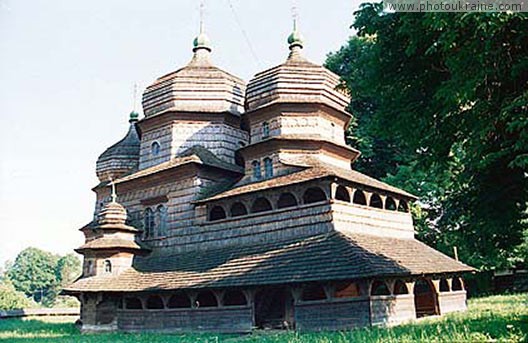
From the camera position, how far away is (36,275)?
9600 centimetres

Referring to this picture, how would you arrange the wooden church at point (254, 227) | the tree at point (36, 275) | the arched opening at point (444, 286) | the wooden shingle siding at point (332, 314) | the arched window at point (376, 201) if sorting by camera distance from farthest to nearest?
the tree at point (36, 275) < the arched opening at point (444, 286) < the arched window at point (376, 201) < the wooden church at point (254, 227) < the wooden shingle siding at point (332, 314)

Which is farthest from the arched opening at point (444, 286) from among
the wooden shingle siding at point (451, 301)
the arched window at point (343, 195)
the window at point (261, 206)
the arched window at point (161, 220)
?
the arched window at point (161, 220)

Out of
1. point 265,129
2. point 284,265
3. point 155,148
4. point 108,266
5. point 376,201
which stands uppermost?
point 155,148

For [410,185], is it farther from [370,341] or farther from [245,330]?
[370,341]

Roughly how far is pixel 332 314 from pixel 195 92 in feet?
43.1

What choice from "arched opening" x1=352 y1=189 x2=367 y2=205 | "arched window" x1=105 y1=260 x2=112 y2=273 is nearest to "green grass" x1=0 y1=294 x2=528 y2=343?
"arched window" x1=105 y1=260 x2=112 y2=273

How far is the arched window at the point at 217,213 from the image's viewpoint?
20889 millimetres

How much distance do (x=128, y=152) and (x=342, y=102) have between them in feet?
39.9

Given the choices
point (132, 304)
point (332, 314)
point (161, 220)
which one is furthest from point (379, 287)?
point (132, 304)

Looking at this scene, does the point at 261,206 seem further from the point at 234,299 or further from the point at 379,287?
the point at 379,287

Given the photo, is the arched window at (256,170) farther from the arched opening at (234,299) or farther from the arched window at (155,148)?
the arched window at (155,148)

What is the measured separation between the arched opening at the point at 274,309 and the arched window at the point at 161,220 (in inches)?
225

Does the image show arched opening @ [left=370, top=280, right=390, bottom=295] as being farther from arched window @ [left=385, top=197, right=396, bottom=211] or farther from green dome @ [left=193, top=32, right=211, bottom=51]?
green dome @ [left=193, top=32, right=211, bottom=51]

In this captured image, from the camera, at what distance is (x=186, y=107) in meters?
23.8
